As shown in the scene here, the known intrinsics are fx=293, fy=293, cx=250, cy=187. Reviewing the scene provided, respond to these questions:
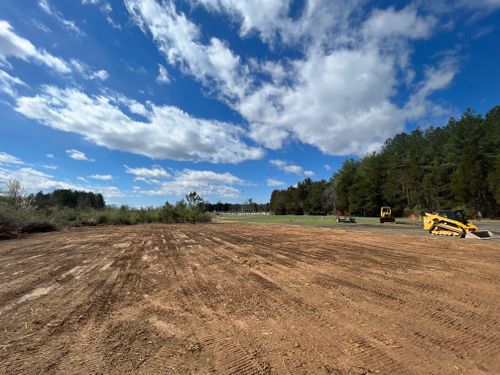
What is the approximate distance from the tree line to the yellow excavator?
1118 inches

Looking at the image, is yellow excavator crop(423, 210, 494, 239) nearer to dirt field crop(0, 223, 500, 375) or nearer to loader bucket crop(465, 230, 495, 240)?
loader bucket crop(465, 230, 495, 240)

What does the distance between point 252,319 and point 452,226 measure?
1752cm

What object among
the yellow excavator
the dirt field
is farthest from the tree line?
the dirt field

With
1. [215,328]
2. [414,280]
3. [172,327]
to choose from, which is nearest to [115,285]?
[172,327]

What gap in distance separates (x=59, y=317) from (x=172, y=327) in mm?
1884

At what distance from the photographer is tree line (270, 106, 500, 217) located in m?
43.7

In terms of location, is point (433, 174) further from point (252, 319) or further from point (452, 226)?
point (252, 319)

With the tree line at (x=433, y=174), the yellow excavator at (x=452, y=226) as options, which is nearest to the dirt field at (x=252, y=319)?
the yellow excavator at (x=452, y=226)

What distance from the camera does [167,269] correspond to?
8078 mm

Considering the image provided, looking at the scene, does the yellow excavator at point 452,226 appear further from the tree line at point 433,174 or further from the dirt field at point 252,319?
the tree line at point 433,174

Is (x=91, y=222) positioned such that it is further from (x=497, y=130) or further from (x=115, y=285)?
(x=497, y=130)

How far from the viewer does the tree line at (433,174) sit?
143 feet

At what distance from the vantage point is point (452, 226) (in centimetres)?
1727

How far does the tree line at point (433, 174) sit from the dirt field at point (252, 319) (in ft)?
145
